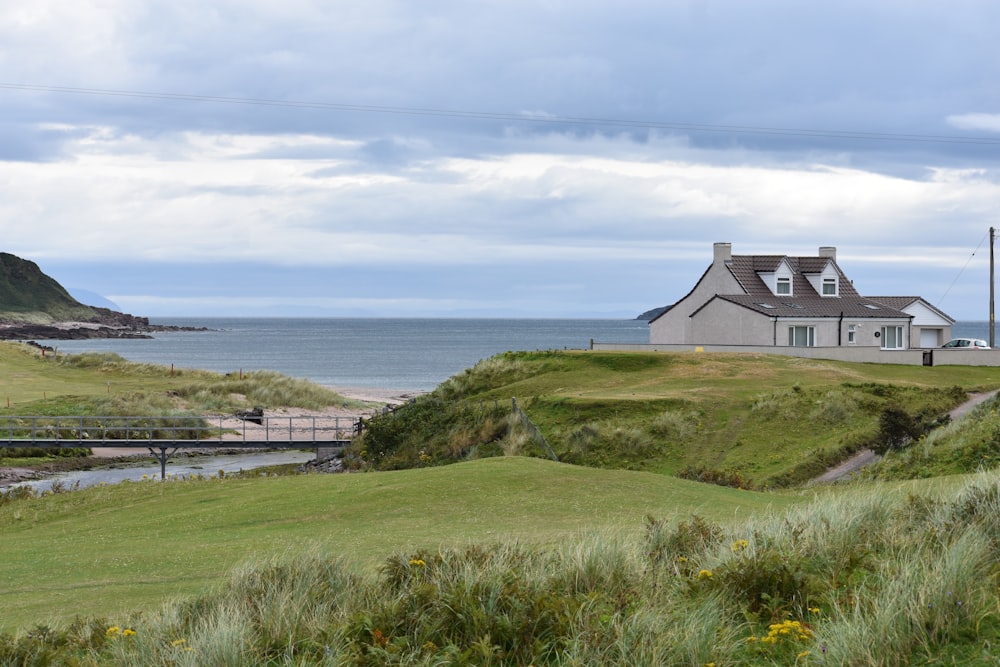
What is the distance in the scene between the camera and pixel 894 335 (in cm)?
6016

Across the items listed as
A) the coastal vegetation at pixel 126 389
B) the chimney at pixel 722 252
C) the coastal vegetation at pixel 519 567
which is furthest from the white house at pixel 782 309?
the coastal vegetation at pixel 519 567

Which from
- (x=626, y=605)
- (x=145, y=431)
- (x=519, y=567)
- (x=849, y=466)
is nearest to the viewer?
(x=626, y=605)

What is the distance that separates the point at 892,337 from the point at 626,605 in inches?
2214

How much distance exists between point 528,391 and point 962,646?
36105mm

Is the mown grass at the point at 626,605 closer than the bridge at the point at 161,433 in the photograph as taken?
Yes

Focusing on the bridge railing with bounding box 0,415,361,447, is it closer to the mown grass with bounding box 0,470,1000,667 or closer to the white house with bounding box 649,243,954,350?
the white house with bounding box 649,243,954,350

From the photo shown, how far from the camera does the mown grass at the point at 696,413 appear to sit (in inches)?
1224

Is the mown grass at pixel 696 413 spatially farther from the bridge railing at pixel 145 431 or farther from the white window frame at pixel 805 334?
the white window frame at pixel 805 334

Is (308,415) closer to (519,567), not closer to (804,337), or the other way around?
(804,337)

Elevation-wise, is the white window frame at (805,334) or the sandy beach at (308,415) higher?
the white window frame at (805,334)

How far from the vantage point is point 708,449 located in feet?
106

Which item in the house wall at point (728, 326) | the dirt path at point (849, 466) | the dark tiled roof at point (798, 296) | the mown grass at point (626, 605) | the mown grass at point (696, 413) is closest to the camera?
the mown grass at point (626, 605)

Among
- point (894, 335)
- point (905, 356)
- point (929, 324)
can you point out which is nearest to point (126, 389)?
point (905, 356)

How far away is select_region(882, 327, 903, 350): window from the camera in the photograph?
5978 centimetres
